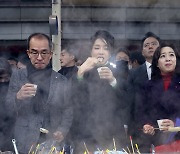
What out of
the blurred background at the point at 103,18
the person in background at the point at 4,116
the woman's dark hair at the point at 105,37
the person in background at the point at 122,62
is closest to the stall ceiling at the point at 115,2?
the blurred background at the point at 103,18

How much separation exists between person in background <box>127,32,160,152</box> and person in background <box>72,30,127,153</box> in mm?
61

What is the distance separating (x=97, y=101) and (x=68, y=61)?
0.28 metres

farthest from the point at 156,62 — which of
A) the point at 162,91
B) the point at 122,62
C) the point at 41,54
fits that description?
the point at 41,54

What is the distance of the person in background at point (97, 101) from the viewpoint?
189cm

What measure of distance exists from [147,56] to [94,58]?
1.35 ft

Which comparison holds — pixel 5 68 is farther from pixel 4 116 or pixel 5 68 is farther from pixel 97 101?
pixel 97 101

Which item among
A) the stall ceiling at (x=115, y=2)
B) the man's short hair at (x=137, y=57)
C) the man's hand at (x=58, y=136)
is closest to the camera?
the stall ceiling at (x=115, y=2)

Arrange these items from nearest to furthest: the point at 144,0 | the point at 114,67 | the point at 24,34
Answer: the point at 144,0 → the point at 114,67 → the point at 24,34

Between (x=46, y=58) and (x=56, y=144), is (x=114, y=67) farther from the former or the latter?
(x=56, y=144)

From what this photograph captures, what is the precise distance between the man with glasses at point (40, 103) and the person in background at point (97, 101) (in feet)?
0.28

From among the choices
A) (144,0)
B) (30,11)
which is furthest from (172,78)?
(30,11)

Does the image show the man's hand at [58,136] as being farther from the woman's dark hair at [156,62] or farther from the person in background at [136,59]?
the person in background at [136,59]

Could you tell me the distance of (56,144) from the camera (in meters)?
1.80

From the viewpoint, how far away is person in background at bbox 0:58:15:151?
6.01 ft
